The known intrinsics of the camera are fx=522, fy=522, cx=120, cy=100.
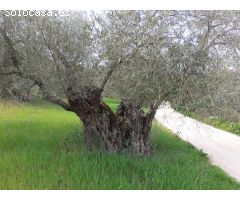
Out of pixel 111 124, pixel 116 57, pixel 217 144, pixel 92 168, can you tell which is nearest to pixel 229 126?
pixel 217 144

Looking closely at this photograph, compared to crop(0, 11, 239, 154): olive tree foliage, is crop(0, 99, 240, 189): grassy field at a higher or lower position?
lower

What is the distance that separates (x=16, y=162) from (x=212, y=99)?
14.4 ft

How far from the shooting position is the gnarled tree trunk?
1230 centimetres

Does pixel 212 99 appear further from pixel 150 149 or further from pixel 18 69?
pixel 18 69

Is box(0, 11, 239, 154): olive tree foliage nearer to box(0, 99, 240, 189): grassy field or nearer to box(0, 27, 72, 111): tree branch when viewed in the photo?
box(0, 27, 72, 111): tree branch

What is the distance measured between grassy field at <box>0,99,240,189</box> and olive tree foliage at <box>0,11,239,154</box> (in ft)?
3.73

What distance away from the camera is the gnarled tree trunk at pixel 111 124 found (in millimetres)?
12297

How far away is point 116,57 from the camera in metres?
10.8

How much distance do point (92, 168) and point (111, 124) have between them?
101 inches

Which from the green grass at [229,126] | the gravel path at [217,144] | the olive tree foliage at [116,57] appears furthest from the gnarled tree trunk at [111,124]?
the green grass at [229,126]

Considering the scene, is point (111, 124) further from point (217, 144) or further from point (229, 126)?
point (229, 126)

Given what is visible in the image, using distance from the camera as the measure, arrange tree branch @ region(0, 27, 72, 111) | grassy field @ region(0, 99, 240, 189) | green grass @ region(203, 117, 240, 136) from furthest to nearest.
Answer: green grass @ region(203, 117, 240, 136)
tree branch @ region(0, 27, 72, 111)
grassy field @ region(0, 99, 240, 189)

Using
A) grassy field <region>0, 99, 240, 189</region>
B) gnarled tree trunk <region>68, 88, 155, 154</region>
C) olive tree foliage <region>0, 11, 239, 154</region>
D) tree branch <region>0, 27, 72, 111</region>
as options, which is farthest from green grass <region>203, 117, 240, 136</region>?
tree branch <region>0, 27, 72, 111</region>

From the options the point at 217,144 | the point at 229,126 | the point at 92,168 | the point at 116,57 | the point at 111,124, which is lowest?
the point at 229,126
